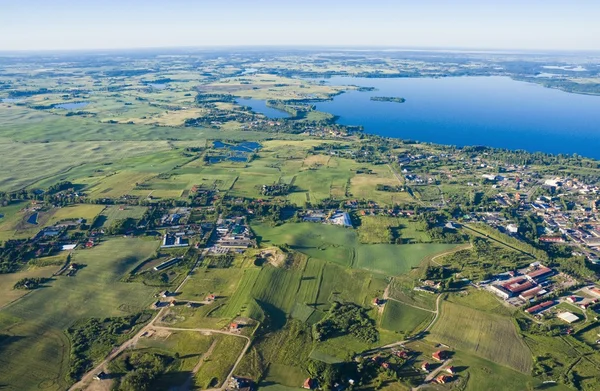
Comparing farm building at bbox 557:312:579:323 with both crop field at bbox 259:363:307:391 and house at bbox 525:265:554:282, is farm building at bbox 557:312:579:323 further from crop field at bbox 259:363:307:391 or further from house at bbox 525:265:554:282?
crop field at bbox 259:363:307:391

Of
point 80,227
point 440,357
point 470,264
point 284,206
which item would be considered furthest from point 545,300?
point 80,227

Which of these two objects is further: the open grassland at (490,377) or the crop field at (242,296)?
the crop field at (242,296)

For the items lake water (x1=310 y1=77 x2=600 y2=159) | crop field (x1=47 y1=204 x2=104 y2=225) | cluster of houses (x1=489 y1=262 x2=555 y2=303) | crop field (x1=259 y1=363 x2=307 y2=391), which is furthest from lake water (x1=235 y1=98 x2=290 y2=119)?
crop field (x1=259 y1=363 x2=307 y2=391)

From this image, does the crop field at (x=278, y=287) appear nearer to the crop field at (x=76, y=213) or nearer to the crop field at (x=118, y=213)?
the crop field at (x=118, y=213)

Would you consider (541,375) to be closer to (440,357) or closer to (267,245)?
(440,357)

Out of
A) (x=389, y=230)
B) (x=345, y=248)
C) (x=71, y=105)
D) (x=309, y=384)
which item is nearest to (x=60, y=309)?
(x=309, y=384)

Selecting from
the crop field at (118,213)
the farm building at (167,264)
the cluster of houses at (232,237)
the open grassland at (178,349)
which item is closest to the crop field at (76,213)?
the crop field at (118,213)
